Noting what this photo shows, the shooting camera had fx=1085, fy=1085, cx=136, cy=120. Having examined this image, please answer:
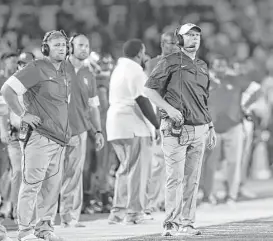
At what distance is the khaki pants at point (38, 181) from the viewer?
10547 mm

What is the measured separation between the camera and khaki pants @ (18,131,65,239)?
10547mm

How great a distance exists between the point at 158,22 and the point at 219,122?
962cm

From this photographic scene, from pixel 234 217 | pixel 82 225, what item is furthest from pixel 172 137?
pixel 234 217

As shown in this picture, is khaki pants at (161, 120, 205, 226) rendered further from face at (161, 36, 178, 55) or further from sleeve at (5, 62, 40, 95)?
face at (161, 36, 178, 55)

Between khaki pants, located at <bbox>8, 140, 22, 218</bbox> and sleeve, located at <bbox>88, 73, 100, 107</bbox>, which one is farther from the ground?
sleeve, located at <bbox>88, 73, 100, 107</bbox>

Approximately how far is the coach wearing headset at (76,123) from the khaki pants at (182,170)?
65.9 inches

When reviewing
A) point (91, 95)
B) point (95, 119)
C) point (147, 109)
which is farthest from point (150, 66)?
point (95, 119)

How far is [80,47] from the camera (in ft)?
42.1

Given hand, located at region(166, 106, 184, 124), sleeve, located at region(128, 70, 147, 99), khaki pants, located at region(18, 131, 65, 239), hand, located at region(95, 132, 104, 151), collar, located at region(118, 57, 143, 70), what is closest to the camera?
khaki pants, located at region(18, 131, 65, 239)

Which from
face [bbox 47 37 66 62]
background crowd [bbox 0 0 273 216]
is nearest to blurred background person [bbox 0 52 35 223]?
face [bbox 47 37 66 62]

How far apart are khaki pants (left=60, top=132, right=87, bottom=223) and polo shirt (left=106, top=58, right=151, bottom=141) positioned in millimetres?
585

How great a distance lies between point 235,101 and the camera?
16.4m

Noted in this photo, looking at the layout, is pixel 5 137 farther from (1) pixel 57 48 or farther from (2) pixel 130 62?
(1) pixel 57 48

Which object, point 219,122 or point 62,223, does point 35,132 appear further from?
point 219,122
